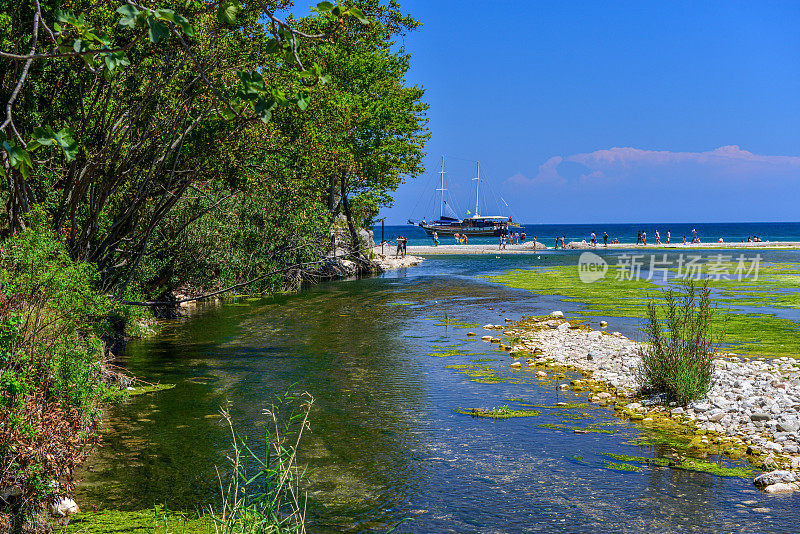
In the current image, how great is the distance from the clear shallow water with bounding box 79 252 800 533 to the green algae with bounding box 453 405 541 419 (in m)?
0.30

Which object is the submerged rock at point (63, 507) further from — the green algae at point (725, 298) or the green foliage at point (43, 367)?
the green algae at point (725, 298)

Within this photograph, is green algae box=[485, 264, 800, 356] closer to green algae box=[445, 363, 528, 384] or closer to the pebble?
the pebble

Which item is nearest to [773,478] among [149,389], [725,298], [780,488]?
[780,488]

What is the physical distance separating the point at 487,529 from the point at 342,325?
16.8 metres

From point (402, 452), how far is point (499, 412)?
8.79 ft

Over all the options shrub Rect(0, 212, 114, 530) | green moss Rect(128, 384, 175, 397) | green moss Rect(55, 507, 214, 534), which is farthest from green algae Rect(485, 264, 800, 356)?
shrub Rect(0, 212, 114, 530)

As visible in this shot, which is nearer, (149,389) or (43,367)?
(43,367)

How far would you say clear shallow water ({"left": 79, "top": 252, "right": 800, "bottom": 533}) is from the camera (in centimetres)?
823

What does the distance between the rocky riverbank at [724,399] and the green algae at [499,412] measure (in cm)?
169

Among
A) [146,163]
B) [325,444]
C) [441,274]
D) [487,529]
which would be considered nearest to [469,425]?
[325,444]

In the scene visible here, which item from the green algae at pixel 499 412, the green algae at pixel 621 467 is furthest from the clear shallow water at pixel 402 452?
the green algae at pixel 499 412

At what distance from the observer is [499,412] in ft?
41.0

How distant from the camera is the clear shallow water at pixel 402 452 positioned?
8227 mm

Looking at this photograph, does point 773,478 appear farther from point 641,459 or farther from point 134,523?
point 134,523
